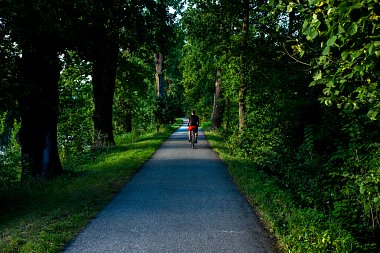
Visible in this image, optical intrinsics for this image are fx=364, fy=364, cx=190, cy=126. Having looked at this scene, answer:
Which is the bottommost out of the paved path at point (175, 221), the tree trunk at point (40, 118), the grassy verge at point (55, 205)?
the paved path at point (175, 221)

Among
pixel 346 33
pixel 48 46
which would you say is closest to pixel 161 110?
pixel 48 46

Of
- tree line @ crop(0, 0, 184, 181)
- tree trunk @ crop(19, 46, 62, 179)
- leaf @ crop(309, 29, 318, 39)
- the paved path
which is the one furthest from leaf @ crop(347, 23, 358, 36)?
tree trunk @ crop(19, 46, 62, 179)

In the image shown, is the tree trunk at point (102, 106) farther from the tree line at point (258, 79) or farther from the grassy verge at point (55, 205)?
the grassy verge at point (55, 205)

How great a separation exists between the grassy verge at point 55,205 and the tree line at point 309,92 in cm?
447

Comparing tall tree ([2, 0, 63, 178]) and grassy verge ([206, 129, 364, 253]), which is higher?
tall tree ([2, 0, 63, 178])

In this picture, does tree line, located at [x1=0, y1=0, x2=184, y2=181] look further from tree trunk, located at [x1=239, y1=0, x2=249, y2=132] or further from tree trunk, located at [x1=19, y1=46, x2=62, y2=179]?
tree trunk, located at [x1=239, y1=0, x2=249, y2=132]

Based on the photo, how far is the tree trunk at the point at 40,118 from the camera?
1065 cm

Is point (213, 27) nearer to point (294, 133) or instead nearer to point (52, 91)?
point (294, 133)

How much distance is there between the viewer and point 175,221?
655 centimetres

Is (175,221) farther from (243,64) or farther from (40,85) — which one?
(243,64)

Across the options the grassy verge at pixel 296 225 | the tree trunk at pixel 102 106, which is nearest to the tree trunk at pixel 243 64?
the tree trunk at pixel 102 106

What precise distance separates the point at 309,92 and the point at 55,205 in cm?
1018

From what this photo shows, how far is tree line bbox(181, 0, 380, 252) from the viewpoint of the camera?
13.4ft

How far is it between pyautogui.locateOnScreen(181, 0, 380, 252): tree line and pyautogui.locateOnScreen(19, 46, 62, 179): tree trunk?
6.90 meters
